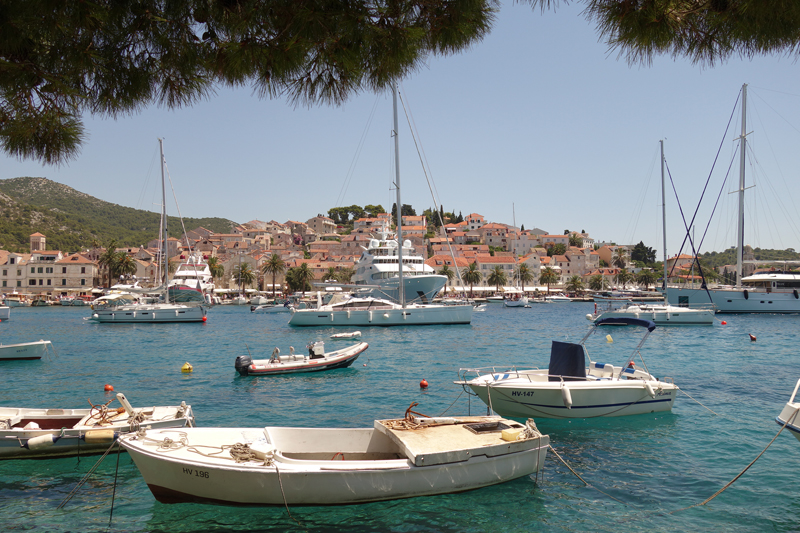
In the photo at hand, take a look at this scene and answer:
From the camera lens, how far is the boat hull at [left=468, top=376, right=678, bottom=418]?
1300cm

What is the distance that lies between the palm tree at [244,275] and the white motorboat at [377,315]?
70336 mm

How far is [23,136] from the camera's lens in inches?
214

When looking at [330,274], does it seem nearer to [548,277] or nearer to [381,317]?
[548,277]

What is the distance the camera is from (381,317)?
43438 millimetres

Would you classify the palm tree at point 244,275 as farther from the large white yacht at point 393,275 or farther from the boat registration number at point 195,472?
the boat registration number at point 195,472

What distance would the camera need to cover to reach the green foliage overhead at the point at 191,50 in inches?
192

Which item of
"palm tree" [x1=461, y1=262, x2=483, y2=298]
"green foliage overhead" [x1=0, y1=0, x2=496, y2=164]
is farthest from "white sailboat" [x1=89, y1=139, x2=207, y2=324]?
"palm tree" [x1=461, y1=262, x2=483, y2=298]

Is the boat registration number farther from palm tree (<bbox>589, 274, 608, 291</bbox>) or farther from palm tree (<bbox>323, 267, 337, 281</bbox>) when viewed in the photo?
palm tree (<bbox>589, 274, 608, 291</bbox>)

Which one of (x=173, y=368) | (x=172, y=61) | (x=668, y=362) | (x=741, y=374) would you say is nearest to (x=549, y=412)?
(x=172, y=61)

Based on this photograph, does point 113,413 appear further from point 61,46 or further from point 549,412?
point 549,412

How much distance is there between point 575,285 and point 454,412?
4526 inches

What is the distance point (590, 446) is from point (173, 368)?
1869cm

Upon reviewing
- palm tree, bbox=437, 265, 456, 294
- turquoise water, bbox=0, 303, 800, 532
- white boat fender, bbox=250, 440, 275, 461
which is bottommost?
turquoise water, bbox=0, 303, 800, 532

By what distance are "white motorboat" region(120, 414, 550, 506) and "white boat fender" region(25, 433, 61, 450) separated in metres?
3.19
